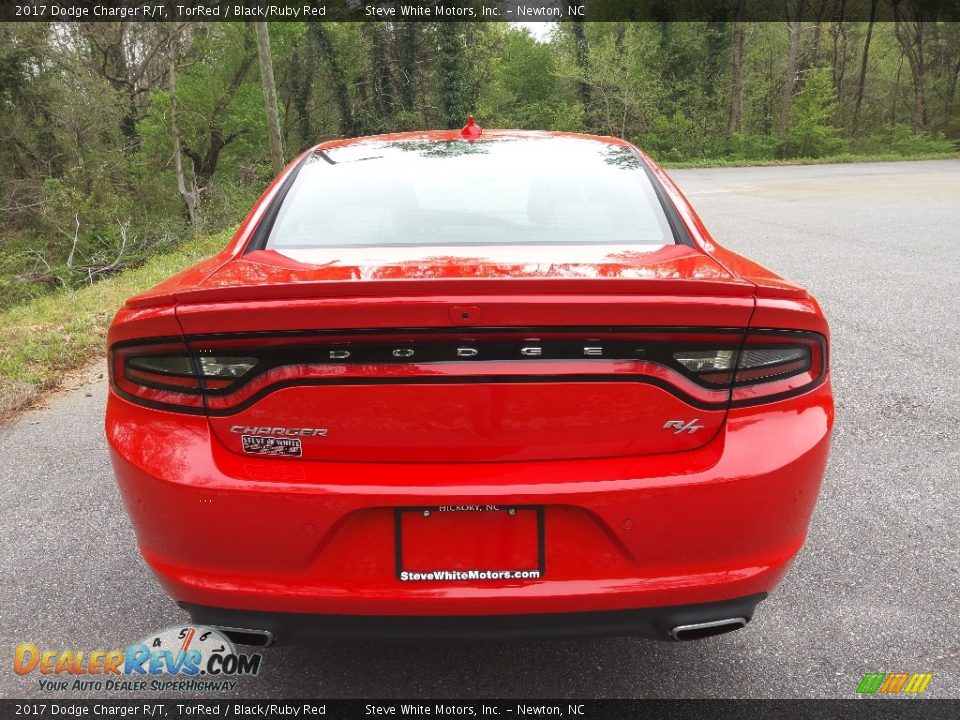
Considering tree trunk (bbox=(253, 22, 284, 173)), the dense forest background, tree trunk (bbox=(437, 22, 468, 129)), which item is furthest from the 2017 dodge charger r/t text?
tree trunk (bbox=(437, 22, 468, 129))

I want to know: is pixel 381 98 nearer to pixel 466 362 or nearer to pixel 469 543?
pixel 466 362

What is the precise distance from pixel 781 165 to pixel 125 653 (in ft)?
102

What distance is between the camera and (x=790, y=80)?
124ft

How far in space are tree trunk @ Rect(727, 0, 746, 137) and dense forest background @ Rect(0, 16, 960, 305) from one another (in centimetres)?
11

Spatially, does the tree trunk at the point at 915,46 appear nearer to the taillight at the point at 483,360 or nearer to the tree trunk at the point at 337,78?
the tree trunk at the point at 337,78

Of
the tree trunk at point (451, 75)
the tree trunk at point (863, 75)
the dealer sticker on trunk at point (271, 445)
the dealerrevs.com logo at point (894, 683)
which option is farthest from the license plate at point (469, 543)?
the tree trunk at point (863, 75)

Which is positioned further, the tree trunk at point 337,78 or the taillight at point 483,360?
the tree trunk at point 337,78

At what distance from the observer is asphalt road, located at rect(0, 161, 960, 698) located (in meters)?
2.15

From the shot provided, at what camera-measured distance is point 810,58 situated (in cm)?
4050

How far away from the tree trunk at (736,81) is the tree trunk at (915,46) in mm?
8013

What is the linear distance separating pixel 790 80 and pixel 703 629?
42.1 m

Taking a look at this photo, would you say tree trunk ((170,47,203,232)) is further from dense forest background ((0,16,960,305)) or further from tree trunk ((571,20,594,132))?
tree trunk ((571,20,594,132))

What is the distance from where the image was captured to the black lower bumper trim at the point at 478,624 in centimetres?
170

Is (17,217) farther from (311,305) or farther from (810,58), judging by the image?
(810,58)
